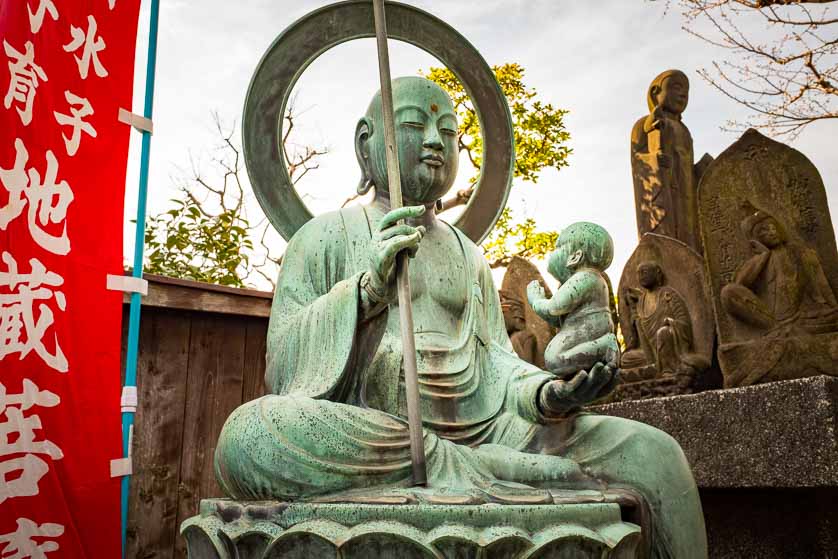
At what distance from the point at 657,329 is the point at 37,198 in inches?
168

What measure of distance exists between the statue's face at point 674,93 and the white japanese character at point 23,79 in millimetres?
A: 5763

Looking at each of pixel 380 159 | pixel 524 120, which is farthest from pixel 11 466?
pixel 524 120

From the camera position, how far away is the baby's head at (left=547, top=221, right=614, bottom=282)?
2.31 m

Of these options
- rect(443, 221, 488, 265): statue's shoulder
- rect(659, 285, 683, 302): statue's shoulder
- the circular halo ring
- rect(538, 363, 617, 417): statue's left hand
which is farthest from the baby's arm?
rect(659, 285, 683, 302): statue's shoulder

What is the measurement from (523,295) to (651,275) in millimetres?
1544

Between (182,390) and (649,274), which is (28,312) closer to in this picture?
(182,390)

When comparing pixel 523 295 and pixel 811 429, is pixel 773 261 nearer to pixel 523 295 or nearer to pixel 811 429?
pixel 811 429

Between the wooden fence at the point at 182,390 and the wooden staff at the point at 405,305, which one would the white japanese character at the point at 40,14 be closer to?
the wooden fence at the point at 182,390

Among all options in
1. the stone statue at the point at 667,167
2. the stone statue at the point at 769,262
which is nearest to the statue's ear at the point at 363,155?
the stone statue at the point at 769,262

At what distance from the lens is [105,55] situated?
14.1ft

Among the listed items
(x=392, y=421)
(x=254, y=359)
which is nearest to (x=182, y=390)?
(x=254, y=359)

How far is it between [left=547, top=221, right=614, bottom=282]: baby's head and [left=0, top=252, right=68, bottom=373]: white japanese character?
2.62 metres

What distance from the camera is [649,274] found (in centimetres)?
590

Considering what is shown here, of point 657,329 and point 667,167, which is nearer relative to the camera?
point 657,329
